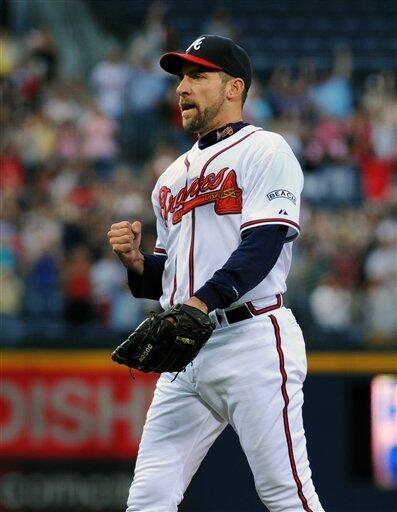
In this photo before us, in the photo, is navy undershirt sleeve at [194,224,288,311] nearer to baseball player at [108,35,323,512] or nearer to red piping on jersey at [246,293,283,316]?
baseball player at [108,35,323,512]

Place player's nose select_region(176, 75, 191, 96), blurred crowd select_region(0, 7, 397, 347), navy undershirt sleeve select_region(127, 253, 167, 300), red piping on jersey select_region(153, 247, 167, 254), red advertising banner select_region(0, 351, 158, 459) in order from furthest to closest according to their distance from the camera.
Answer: blurred crowd select_region(0, 7, 397, 347), red advertising banner select_region(0, 351, 158, 459), red piping on jersey select_region(153, 247, 167, 254), navy undershirt sleeve select_region(127, 253, 167, 300), player's nose select_region(176, 75, 191, 96)

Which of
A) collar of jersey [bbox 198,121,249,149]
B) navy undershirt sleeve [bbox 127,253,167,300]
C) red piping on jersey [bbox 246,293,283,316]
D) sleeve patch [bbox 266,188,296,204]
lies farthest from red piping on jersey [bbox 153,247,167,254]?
sleeve patch [bbox 266,188,296,204]

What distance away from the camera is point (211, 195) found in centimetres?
423

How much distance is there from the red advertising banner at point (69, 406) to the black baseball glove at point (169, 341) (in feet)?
13.3

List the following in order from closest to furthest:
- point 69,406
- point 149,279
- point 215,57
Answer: point 215,57 < point 149,279 < point 69,406

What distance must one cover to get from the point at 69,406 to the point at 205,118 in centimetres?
427

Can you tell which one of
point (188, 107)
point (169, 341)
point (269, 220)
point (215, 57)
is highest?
point (215, 57)

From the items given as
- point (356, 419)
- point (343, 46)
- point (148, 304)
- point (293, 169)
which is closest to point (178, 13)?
point (343, 46)

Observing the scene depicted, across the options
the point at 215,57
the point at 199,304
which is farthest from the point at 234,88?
the point at 199,304

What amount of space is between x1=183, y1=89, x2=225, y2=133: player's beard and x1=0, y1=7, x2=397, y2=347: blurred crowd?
3.90 metres

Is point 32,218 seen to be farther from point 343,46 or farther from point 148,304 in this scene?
point 343,46

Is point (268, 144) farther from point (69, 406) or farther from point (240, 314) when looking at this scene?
point (69, 406)

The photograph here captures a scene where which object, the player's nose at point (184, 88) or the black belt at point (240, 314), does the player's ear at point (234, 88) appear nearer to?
the player's nose at point (184, 88)

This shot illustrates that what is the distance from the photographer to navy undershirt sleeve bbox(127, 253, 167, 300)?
4574 millimetres
